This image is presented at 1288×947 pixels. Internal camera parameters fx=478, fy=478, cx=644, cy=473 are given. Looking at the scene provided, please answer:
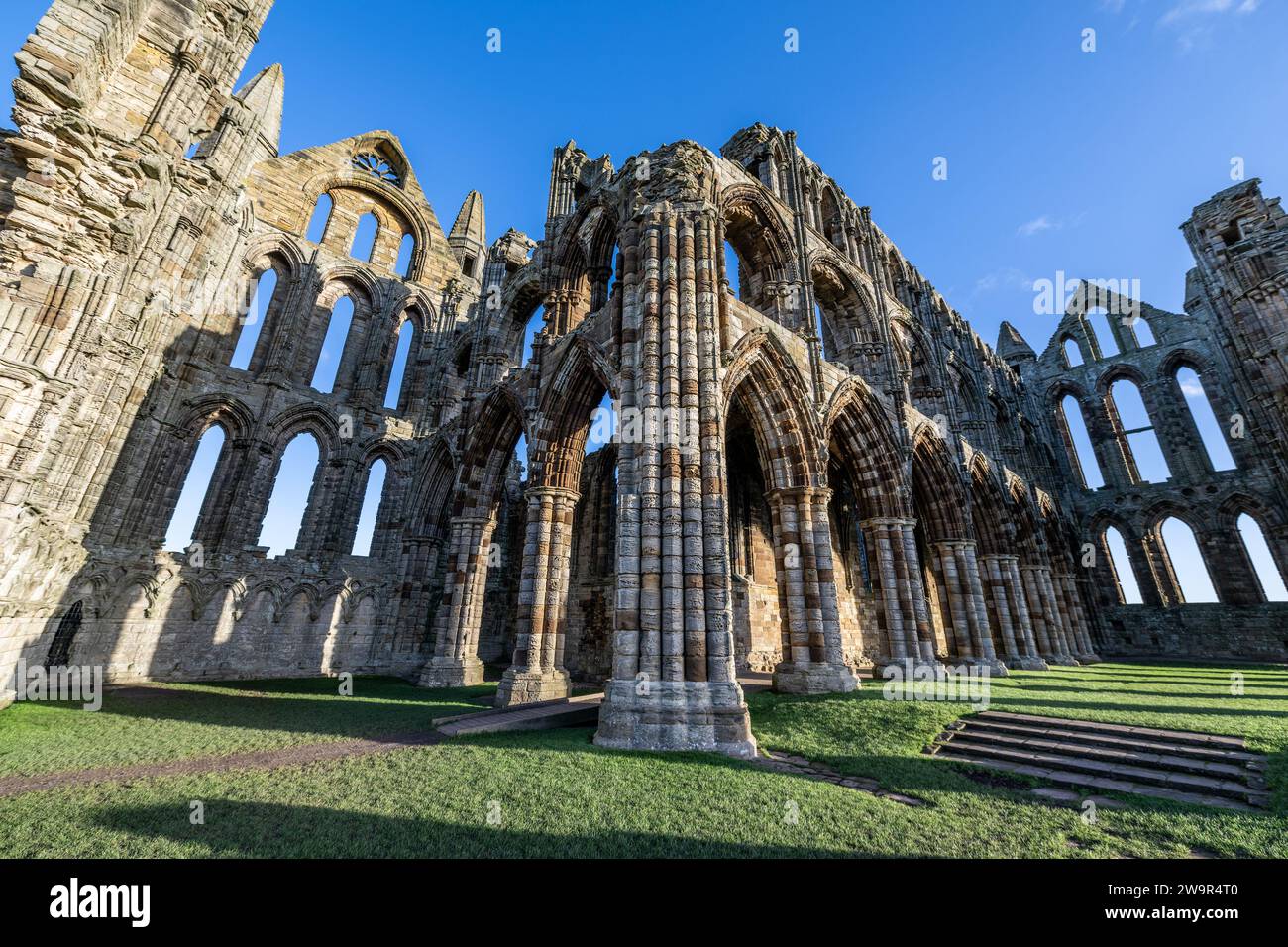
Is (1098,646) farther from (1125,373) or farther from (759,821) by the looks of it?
(759,821)

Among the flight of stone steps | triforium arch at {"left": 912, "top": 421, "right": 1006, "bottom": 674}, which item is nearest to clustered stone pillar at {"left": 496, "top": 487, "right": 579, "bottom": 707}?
the flight of stone steps

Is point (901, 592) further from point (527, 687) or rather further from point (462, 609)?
point (462, 609)

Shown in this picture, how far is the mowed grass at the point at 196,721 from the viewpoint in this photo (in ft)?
20.2

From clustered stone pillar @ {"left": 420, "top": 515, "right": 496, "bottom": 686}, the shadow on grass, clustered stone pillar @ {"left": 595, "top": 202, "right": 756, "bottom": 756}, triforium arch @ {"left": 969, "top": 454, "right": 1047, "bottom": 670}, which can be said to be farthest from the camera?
triforium arch @ {"left": 969, "top": 454, "right": 1047, "bottom": 670}

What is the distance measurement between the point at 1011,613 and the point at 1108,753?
13.0 meters

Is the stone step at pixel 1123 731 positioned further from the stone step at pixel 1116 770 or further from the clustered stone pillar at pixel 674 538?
the clustered stone pillar at pixel 674 538

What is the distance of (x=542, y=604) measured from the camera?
12.0 m

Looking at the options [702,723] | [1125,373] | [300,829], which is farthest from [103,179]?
[1125,373]

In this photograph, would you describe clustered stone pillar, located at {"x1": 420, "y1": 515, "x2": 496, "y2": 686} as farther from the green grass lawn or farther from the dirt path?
the dirt path

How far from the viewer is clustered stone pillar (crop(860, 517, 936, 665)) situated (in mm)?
12914

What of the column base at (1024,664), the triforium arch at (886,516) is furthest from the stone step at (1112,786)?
the column base at (1024,664)

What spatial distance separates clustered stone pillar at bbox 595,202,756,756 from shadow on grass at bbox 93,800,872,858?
351 centimetres

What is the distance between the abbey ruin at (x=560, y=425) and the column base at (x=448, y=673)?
0.11 m

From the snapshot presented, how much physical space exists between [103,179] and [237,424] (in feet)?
41.3
